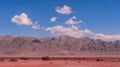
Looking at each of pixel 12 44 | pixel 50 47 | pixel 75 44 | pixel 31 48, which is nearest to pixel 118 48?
pixel 75 44

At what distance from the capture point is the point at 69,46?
611 ft

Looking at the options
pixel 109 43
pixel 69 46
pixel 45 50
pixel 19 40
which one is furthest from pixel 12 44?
pixel 109 43

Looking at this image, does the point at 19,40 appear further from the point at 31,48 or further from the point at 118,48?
the point at 118,48

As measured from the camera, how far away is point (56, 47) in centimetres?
18138

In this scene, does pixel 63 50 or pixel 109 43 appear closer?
pixel 63 50

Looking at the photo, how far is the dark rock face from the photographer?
169750 mm

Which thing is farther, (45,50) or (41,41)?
(41,41)

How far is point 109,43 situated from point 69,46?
27981 mm

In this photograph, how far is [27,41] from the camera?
605ft

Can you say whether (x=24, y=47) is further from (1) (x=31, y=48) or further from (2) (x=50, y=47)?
(2) (x=50, y=47)

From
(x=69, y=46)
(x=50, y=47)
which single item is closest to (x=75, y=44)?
(x=69, y=46)

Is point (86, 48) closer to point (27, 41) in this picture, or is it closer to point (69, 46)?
point (69, 46)

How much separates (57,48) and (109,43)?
37.5m

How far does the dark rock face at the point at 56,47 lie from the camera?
16975 centimetres
